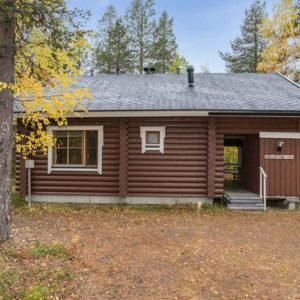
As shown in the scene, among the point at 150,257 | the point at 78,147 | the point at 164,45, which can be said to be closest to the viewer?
the point at 150,257

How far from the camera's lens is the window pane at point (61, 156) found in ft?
40.2

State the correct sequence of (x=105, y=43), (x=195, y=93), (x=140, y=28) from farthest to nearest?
(x=105, y=43) → (x=140, y=28) → (x=195, y=93)

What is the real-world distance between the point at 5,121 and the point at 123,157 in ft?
17.6

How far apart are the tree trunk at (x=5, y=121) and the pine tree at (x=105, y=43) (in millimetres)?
24017

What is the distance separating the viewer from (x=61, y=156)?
1230cm

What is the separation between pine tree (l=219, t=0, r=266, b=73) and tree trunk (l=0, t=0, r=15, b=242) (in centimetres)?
2465

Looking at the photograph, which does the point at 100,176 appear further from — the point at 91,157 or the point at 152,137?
the point at 152,137

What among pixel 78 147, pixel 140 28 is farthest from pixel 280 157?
pixel 140 28

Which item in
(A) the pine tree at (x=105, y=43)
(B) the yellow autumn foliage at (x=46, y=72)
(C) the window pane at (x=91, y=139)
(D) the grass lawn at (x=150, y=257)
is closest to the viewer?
(D) the grass lawn at (x=150, y=257)

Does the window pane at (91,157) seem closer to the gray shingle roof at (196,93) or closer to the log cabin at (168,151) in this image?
the log cabin at (168,151)

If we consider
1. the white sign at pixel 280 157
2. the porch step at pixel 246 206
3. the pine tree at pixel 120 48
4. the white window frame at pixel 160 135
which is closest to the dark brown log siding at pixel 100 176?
the white window frame at pixel 160 135

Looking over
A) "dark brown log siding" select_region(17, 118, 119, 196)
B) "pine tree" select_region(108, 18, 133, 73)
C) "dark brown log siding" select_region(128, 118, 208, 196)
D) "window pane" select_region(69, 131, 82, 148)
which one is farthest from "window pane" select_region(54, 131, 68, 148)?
"pine tree" select_region(108, 18, 133, 73)

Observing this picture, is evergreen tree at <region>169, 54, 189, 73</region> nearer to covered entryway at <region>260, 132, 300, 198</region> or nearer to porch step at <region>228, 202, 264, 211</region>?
covered entryway at <region>260, 132, 300, 198</region>

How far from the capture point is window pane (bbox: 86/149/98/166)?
39.8ft
